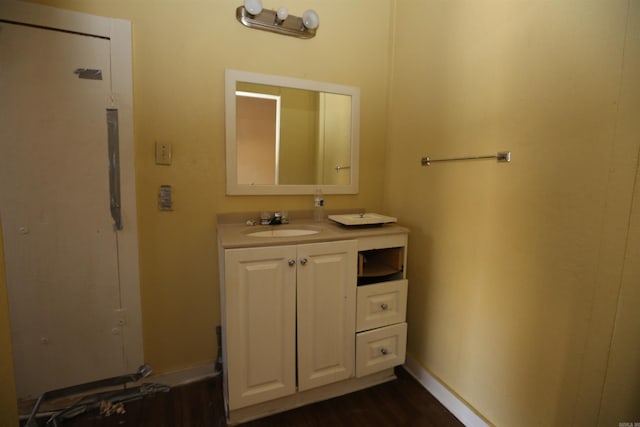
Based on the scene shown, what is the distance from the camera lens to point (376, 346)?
149 cm

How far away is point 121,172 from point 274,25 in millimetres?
Result: 1091

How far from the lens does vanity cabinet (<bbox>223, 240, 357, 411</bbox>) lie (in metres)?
1.20

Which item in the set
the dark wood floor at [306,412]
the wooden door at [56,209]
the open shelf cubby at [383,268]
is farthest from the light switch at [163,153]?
the dark wood floor at [306,412]

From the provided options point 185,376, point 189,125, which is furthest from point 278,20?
point 185,376

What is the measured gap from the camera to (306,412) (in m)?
1.38

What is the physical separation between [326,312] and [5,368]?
1.04 m

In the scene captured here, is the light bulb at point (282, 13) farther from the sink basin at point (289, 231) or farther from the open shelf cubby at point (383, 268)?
the open shelf cubby at point (383, 268)

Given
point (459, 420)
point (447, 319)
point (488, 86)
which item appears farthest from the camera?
point (447, 319)

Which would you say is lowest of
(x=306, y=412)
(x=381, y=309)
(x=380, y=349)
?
(x=306, y=412)

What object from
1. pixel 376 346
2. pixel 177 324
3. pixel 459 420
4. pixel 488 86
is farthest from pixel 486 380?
pixel 177 324

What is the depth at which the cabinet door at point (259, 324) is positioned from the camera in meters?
1.19

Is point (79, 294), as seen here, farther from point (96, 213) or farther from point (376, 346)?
point (376, 346)

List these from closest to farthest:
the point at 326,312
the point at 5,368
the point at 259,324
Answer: the point at 5,368 → the point at 259,324 → the point at 326,312

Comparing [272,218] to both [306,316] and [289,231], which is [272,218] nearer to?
[289,231]
